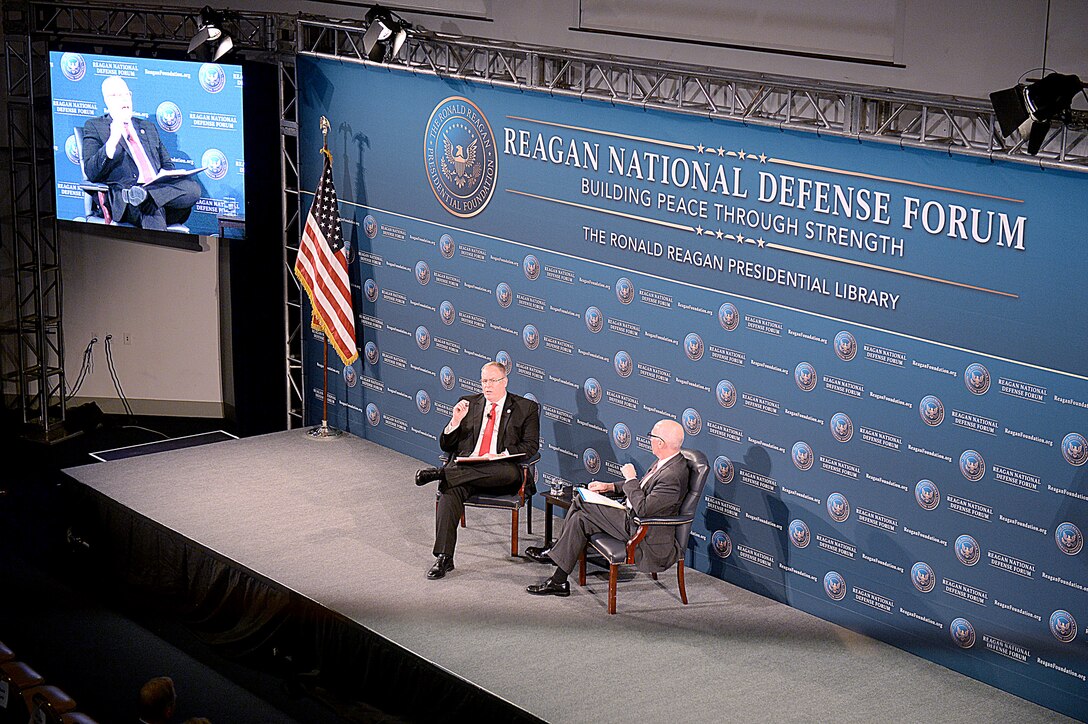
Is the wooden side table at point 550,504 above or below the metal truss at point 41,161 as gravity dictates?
below

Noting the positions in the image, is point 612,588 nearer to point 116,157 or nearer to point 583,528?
point 583,528

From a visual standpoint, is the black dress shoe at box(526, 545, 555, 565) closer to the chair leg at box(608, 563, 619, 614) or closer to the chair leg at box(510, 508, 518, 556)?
the chair leg at box(510, 508, 518, 556)

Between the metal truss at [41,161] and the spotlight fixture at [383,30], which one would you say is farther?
the metal truss at [41,161]

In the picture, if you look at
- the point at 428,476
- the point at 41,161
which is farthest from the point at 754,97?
the point at 41,161

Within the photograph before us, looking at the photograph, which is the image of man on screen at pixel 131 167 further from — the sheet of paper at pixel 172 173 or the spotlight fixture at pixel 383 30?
the spotlight fixture at pixel 383 30

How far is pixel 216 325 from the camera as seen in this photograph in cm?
1148

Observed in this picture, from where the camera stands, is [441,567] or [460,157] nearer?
[441,567]

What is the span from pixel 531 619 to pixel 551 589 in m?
0.31

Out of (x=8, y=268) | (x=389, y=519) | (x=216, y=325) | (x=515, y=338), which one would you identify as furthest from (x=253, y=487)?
(x=8, y=268)

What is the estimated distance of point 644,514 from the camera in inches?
280

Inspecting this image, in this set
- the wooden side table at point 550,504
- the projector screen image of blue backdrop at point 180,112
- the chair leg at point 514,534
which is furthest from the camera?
the projector screen image of blue backdrop at point 180,112

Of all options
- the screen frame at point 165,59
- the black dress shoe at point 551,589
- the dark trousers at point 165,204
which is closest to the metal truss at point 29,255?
the screen frame at point 165,59

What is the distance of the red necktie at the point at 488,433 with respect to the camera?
8.13 metres

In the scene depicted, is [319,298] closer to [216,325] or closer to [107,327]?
[216,325]
